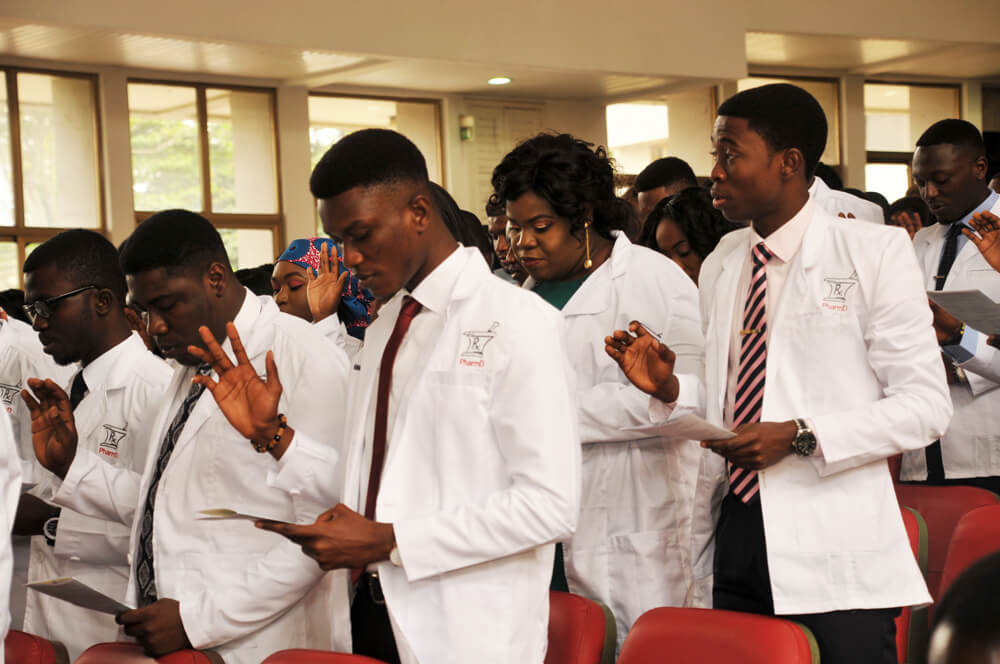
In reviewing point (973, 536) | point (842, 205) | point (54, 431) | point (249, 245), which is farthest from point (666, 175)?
point (249, 245)

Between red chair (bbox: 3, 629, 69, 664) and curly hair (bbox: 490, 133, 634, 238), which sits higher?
curly hair (bbox: 490, 133, 634, 238)

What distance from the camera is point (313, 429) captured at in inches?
92.0

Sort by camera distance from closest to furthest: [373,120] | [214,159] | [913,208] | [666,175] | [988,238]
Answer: [988,238] → [666,175] → [913,208] → [214,159] → [373,120]

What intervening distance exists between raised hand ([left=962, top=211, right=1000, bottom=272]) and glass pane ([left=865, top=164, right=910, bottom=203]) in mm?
11461

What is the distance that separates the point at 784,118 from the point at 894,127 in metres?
13.4

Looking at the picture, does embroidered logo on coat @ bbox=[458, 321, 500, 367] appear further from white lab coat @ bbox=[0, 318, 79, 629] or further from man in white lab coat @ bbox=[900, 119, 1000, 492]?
white lab coat @ bbox=[0, 318, 79, 629]

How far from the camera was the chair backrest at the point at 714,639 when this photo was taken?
1984 mm

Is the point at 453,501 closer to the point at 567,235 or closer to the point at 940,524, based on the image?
the point at 567,235

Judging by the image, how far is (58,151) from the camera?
34.6ft

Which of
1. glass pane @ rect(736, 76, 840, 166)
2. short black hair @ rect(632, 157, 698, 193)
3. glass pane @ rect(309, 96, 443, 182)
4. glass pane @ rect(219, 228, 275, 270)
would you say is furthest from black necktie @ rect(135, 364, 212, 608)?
glass pane @ rect(736, 76, 840, 166)

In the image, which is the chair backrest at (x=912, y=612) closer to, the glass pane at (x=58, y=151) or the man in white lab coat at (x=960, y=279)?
the man in white lab coat at (x=960, y=279)

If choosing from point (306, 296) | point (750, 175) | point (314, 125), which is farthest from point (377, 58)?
point (750, 175)

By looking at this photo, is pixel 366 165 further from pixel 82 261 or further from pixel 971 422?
pixel 971 422

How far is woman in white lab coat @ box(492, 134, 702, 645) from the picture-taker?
2.93m
